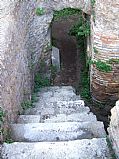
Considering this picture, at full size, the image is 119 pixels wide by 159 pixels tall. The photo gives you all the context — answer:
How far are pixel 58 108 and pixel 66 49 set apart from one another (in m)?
5.18

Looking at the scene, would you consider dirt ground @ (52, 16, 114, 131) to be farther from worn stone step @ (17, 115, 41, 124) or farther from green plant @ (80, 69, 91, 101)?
worn stone step @ (17, 115, 41, 124)

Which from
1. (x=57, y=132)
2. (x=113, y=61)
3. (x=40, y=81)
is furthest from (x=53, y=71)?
(x=57, y=132)

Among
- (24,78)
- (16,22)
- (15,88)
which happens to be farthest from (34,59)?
(15,88)

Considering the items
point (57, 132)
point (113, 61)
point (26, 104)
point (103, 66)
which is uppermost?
point (57, 132)

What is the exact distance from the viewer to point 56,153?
150 inches

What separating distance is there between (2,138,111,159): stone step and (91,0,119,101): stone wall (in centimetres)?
336

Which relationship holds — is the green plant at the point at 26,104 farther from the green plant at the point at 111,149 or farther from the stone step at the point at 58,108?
the green plant at the point at 111,149

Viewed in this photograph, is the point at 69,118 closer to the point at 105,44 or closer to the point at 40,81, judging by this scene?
the point at 105,44

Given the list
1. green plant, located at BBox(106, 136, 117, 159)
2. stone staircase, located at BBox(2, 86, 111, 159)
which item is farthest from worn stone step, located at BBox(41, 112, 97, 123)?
green plant, located at BBox(106, 136, 117, 159)

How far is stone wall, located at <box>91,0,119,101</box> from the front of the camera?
266 inches

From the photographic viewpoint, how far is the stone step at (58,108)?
6152 mm

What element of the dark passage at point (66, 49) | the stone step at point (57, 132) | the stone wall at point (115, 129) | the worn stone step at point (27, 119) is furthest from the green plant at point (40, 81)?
the stone wall at point (115, 129)

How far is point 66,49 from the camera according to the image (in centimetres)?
1136

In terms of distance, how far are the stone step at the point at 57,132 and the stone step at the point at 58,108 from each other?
55.9 inches
